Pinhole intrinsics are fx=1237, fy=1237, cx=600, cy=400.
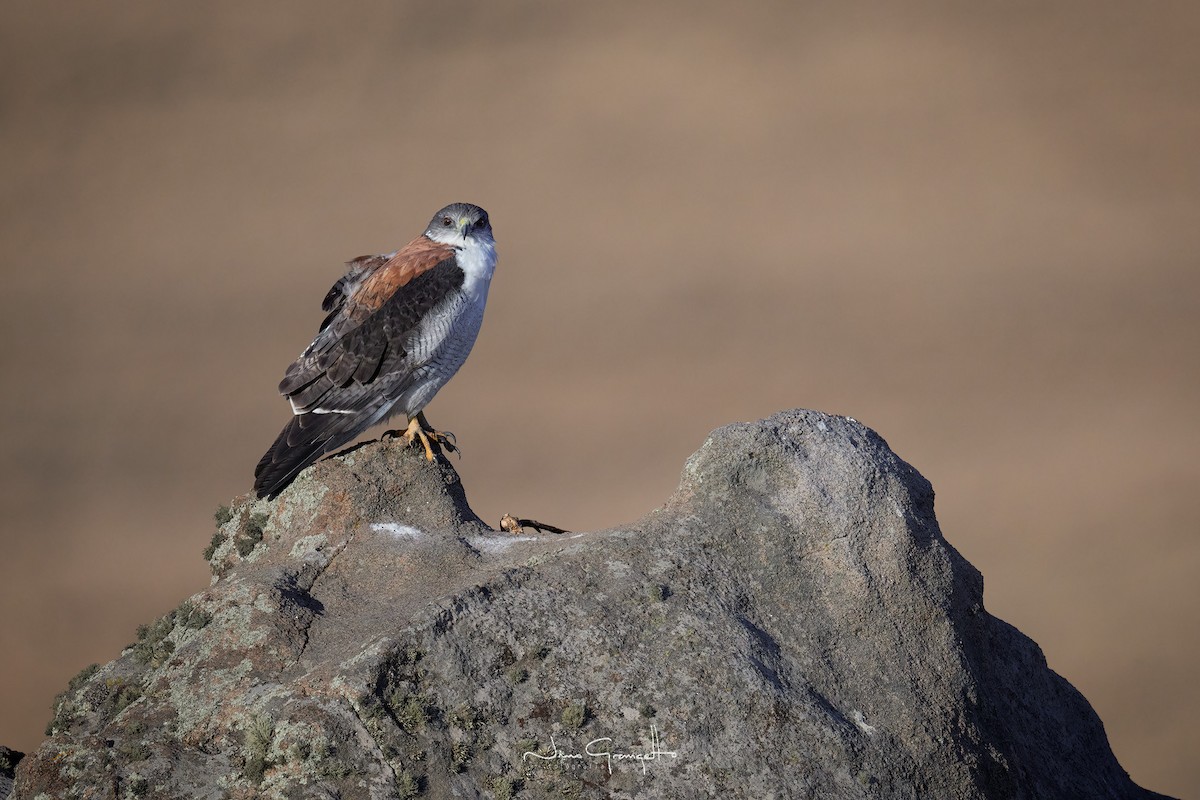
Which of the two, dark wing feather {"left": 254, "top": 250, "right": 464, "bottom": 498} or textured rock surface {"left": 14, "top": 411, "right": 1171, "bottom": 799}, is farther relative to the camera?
dark wing feather {"left": 254, "top": 250, "right": 464, "bottom": 498}

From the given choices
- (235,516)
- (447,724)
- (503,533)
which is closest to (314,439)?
(235,516)

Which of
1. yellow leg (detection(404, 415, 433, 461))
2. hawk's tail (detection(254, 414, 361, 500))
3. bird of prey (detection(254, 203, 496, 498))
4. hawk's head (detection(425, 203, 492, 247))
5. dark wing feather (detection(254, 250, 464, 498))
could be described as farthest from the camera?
hawk's head (detection(425, 203, 492, 247))

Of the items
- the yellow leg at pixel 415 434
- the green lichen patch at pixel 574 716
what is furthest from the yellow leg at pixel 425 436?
the green lichen patch at pixel 574 716

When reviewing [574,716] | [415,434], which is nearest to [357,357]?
[415,434]

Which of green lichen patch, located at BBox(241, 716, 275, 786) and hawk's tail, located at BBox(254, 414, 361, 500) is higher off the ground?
hawk's tail, located at BBox(254, 414, 361, 500)

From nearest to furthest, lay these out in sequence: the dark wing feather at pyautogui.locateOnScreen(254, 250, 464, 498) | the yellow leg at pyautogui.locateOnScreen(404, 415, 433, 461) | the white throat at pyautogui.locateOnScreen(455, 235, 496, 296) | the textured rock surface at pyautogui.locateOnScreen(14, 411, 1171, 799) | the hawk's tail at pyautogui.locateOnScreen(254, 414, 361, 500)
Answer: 1. the textured rock surface at pyautogui.locateOnScreen(14, 411, 1171, 799)
2. the hawk's tail at pyautogui.locateOnScreen(254, 414, 361, 500)
3. the yellow leg at pyautogui.locateOnScreen(404, 415, 433, 461)
4. the dark wing feather at pyautogui.locateOnScreen(254, 250, 464, 498)
5. the white throat at pyautogui.locateOnScreen(455, 235, 496, 296)

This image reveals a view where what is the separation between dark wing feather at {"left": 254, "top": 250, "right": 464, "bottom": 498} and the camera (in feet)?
23.4

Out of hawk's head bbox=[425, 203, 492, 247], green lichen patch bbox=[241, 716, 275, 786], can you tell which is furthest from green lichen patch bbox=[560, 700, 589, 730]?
hawk's head bbox=[425, 203, 492, 247]

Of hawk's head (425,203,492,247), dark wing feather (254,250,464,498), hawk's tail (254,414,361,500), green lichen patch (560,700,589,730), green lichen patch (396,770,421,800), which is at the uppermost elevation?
hawk's head (425,203,492,247)

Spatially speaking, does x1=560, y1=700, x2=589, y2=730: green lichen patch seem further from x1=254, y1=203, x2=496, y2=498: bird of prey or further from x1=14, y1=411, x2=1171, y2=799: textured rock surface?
x1=254, y1=203, x2=496, y2=498: bird of prey

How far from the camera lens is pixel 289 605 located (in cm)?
554

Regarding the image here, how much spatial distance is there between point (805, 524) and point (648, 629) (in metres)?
1.06

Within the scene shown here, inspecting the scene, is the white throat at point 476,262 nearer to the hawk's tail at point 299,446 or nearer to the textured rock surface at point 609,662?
the hawk's tail at point 299,446

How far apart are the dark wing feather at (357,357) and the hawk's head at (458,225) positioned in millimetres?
268
